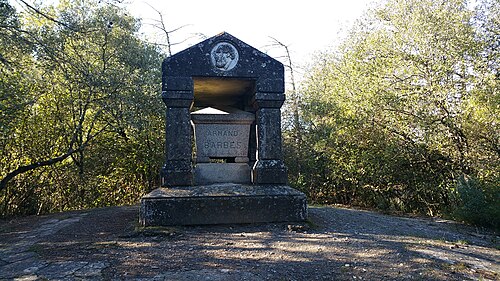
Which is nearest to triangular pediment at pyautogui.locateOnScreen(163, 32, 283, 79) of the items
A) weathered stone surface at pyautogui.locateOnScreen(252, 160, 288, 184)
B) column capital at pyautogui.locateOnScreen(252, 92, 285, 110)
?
column capital at pyautogui.locateOnScreen(252, 92, 285, 110)

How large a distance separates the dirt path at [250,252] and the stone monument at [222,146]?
28cm

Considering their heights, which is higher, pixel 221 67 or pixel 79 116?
pixel 221 67

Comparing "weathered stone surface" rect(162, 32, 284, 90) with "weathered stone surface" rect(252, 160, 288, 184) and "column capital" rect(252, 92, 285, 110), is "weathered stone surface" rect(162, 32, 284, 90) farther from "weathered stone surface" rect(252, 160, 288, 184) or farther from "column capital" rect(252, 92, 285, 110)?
"weathered stone surface" rect(252, 160, 288, 184)

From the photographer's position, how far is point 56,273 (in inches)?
126

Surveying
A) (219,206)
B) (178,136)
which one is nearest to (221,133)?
(178,136)

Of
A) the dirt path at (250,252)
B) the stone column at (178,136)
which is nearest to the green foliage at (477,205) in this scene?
the dirt path at (250,252)

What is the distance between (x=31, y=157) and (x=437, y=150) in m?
10.1

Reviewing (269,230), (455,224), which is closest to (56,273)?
(269,230)

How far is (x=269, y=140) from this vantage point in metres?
6.04

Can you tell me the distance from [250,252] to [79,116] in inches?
305

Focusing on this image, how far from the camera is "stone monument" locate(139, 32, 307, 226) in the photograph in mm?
5273

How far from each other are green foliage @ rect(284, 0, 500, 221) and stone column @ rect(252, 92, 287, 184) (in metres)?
3.99

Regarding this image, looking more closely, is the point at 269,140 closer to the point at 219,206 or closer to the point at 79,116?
the point at 219,206

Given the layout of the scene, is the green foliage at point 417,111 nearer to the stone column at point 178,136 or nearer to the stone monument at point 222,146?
the stone monument at point 222,146
